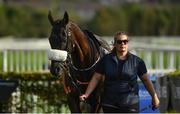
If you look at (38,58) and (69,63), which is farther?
(38,58)

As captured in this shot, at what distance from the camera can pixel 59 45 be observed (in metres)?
8.27

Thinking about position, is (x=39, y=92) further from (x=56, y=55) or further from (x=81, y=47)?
Result: (x=56, y=55)

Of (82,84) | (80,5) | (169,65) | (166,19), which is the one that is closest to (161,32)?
(166,19)

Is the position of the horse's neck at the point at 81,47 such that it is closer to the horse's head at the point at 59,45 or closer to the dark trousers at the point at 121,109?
the horse's head at the point at 59,45

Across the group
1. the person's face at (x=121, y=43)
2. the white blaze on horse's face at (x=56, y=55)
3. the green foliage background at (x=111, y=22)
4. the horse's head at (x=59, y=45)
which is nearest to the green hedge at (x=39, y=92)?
the horse's head at (x=59, y=45)

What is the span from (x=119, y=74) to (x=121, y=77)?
0.05 m

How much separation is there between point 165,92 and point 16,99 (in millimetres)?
2953

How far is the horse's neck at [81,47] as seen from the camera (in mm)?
8836

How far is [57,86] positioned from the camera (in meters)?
12.3

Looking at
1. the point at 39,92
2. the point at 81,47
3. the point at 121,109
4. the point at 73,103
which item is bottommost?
the point at 39,92

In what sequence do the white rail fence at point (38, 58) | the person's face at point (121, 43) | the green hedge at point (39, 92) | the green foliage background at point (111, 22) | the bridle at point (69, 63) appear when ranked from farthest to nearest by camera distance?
the green foliage background at point (111, 22)
the white rail fence at point (38, 58)
the green hedge at point (39, 92)
the bridle at point (69, 63)
the person's face at point (121, 43)

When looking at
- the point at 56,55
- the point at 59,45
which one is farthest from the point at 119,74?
the point at 59,45

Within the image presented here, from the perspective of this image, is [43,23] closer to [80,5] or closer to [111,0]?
[80,5]

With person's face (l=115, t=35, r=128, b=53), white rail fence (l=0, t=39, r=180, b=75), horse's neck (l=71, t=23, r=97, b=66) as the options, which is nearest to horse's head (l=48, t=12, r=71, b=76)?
horse's neck (l=71, t=23, r=97, b=66)
